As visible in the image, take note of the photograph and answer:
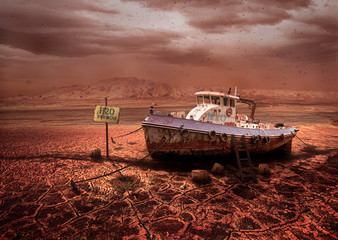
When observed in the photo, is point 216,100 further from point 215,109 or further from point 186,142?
point 186,142

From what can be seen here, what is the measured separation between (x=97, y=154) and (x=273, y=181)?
7.12 m

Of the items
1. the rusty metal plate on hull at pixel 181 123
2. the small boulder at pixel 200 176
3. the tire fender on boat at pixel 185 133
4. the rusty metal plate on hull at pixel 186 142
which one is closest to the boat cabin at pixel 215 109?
the rusty metal plate on hull at pixel 181 123

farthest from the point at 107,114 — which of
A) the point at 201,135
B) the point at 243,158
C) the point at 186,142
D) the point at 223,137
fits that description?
the point at 243,158

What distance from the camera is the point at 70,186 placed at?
5695 mm

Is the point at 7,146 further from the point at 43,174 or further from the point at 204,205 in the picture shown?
the point at 204,205

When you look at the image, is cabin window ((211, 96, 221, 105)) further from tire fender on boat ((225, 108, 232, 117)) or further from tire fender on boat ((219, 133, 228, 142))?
tire fender on boat ((219, 133, 228, 142))

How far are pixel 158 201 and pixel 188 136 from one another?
2.79 metres

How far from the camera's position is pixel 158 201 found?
503cm

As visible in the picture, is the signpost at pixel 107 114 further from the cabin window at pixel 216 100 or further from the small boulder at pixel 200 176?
the cabin window at pixel 216 100

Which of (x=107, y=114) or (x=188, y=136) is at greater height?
(x=107, y=114)

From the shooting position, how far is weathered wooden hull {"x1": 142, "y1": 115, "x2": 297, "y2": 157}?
23.1ft

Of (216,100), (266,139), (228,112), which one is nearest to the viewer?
(266,139)

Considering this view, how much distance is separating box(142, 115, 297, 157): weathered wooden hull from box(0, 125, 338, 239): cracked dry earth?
0.72 meters

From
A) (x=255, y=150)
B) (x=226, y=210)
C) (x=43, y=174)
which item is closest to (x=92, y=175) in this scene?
(x=43, y=174)
